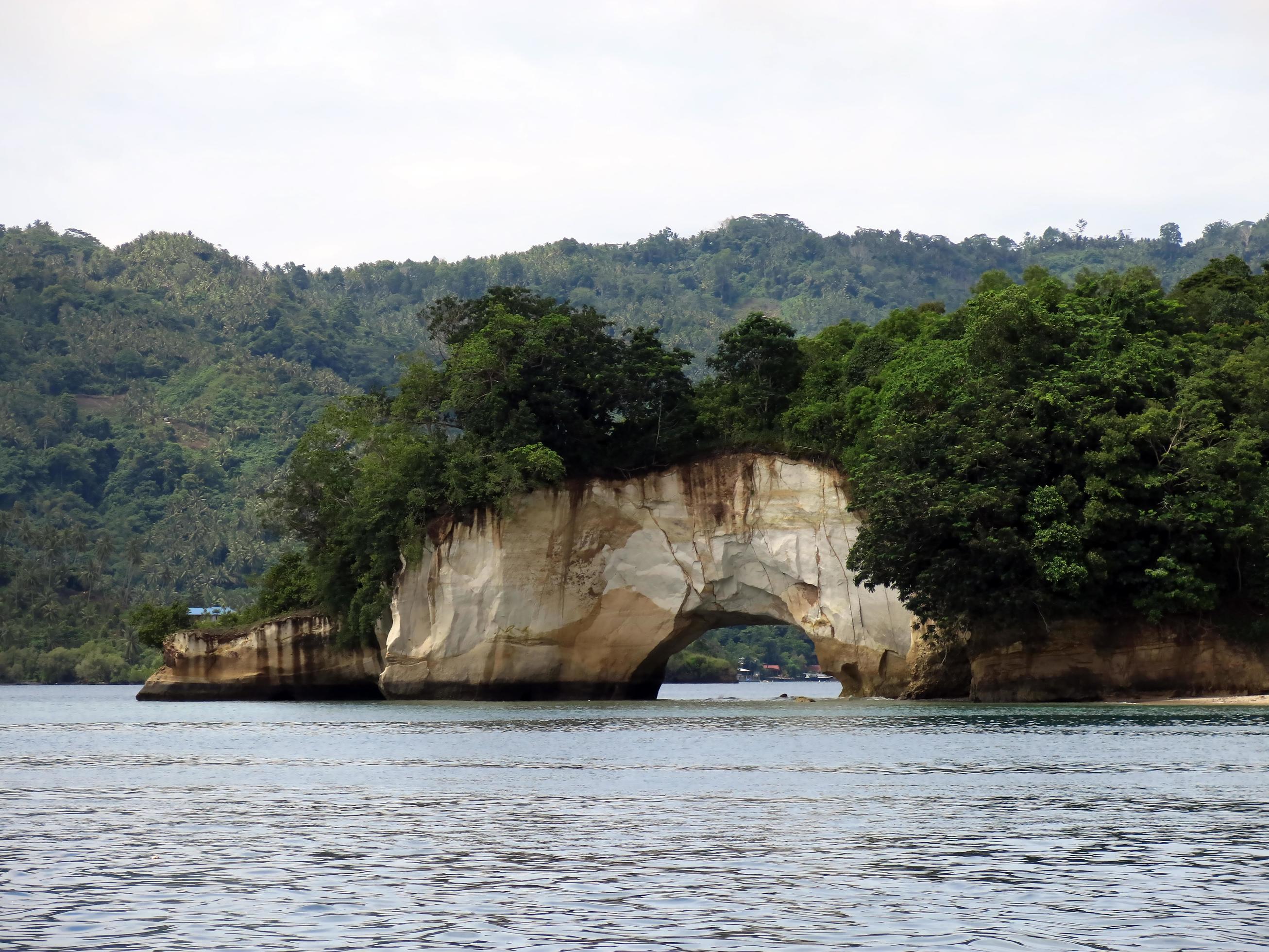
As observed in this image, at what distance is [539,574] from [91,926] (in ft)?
152

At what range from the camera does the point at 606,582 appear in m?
58.8

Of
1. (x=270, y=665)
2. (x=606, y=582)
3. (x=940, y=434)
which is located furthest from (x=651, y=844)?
(x=270, y=665)

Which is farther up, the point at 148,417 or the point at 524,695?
the point at 148,417

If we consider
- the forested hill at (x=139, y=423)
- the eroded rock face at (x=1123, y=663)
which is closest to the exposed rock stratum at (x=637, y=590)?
the eroded rock face at (x=1123, y=663)

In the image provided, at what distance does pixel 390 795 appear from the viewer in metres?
21.4

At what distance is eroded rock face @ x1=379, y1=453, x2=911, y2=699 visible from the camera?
186 feet

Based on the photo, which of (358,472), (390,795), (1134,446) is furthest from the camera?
(358,472)

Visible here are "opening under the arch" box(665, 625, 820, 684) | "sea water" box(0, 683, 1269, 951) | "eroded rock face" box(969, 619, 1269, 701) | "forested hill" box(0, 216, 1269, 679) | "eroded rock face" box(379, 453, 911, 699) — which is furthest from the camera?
"opening under the arch" box(665, 625, 820, 684)

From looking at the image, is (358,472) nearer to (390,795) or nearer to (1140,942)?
(390,795)

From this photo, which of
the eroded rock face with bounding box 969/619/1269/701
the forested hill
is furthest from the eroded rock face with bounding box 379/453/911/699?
the forested hill

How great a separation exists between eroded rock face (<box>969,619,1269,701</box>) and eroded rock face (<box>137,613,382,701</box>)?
27.7 meters

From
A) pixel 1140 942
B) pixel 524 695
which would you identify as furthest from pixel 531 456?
pixel 1140 942

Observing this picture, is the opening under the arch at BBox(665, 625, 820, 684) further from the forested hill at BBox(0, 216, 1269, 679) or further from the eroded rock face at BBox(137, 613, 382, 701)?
the eroded rock face at BBox(137, 613, 382, 701)

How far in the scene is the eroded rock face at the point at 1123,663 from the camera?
45.5 meters
